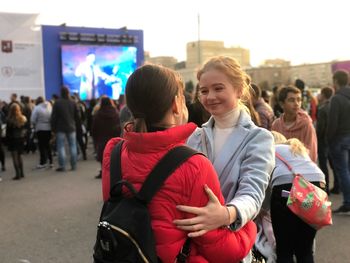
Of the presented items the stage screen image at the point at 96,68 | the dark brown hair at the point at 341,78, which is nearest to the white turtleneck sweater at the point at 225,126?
the dark brown hair at the point at 341,78

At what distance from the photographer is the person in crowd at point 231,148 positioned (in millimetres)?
1666

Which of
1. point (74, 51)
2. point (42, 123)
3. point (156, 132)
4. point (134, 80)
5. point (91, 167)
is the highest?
point (74, 51)

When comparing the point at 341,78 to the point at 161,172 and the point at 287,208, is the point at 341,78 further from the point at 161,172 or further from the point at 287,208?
the point at 161,172

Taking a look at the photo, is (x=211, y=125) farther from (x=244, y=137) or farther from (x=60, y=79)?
(x=60, y=79)

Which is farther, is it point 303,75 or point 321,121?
point 303,75

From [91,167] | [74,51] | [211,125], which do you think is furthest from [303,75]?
[211,125]

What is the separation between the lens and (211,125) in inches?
84.2

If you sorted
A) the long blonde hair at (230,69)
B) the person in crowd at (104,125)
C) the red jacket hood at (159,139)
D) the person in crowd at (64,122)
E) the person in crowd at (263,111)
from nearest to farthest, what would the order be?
the red jacket hood at (159,139) → the long blonde hair at (230,69) → the person in crowd at (263,111) → the person in crowd at (104,125) → the person in crowd at (64,122)

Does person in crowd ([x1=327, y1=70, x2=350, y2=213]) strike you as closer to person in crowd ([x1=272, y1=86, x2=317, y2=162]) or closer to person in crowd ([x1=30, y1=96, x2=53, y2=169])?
person in crowd ([x1=272, y1=86, x2=317, y2=162])

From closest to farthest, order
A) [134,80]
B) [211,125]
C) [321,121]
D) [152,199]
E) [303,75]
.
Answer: [152,199], [134,80], [211,125], [321,121], [303,75]

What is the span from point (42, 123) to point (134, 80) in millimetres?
9958

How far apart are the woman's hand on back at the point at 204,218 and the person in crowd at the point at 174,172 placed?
0.02 meters

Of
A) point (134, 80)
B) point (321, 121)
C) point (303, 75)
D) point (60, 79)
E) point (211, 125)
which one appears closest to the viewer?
point (134, 80)

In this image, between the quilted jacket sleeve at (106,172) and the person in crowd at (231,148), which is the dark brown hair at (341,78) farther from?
the quilted jacket sleeve at (106,172)
